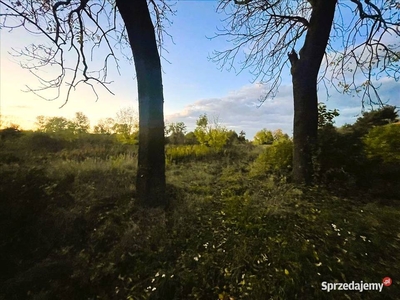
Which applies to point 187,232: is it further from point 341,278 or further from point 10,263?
point 10,263

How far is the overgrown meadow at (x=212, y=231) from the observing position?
2.33 meters

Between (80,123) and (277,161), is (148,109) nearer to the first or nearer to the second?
(277,161)

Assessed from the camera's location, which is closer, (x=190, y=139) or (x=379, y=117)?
(x=379, y=117)

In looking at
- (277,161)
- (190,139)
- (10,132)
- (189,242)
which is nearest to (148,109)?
(189,242)

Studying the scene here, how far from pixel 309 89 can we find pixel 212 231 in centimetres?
344

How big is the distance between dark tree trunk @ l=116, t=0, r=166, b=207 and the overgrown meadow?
0.35m

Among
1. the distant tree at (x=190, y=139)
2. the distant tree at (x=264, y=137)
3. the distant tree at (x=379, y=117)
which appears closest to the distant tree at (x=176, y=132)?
the distant tree at (x=190, y=139)

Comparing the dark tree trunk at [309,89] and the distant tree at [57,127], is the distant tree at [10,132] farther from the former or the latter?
the dark tree trunk at [309,89]

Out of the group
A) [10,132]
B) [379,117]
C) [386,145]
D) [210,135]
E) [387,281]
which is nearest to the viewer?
[387,281]

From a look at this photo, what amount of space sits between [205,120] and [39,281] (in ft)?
33.6

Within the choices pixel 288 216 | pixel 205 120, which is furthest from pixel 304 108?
pixel 205 120

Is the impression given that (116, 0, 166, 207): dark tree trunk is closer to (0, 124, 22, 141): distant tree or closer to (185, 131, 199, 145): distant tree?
(0, 124, 22, 141): distant tree

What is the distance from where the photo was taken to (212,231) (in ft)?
10.3

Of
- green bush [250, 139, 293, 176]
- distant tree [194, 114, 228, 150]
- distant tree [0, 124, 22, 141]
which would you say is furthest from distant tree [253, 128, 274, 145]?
distant tree [0, 124, 22, 141]
